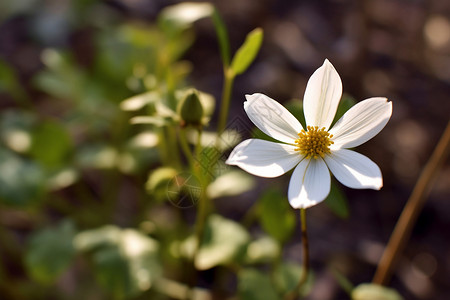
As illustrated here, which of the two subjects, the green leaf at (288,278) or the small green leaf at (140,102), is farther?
the green leaf at (288,278)

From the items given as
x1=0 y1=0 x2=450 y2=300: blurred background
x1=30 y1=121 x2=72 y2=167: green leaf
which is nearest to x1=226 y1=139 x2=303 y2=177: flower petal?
x1=0 y1=0 x2=450 y2=300: blurred background

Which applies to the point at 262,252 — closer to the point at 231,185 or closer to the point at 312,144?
the point at 231,185

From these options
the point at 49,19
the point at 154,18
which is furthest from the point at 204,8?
the point at 49,19

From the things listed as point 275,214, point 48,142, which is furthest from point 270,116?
point 48,142

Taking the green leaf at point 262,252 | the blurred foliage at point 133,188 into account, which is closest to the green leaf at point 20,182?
the blurred foliage at point 133,188

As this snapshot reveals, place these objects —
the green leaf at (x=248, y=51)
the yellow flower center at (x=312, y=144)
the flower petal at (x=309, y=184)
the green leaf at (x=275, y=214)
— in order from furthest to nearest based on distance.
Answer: the green leaf at (x=275, y=214) < the green leaf at (x=248, y=51) < the yellow flower center at (x=312, y=144) < the flower petal at (x=309, y=184)

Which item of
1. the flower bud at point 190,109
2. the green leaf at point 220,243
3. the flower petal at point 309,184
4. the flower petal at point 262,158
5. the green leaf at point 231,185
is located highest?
the flower bud at point 190,109

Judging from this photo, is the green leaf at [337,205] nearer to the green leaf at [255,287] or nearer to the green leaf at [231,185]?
the green leaf at [255,287]
